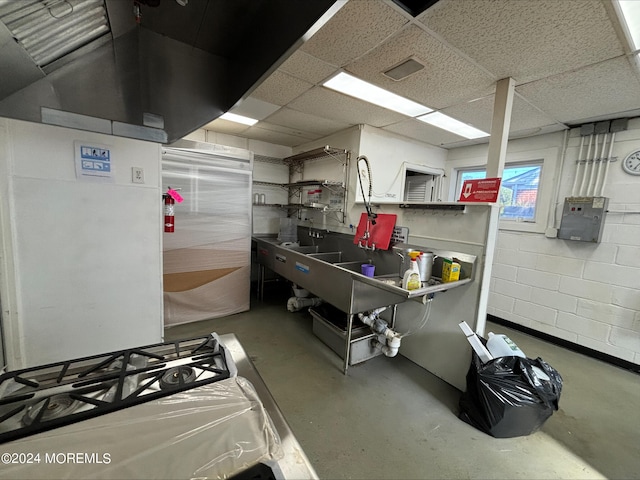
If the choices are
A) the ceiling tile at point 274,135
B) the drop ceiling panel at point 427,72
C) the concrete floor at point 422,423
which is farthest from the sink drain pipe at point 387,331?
the ceiling tile at point 274,135

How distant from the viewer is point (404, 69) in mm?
1674

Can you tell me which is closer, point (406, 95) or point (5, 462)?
point (5, 462)

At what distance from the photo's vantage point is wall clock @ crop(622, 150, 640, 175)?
2.19m

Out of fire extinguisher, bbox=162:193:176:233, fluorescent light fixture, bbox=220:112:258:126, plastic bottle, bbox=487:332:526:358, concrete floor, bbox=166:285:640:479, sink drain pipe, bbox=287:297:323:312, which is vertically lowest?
concrete floor, bbox=166:285:640:479

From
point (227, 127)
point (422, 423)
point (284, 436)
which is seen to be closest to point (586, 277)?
point (422, 423)

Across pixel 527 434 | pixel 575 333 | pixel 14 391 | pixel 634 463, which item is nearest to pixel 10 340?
pixel 14 391

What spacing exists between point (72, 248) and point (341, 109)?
7.36 ft

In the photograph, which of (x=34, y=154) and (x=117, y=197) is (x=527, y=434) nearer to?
(x=117, y=197)

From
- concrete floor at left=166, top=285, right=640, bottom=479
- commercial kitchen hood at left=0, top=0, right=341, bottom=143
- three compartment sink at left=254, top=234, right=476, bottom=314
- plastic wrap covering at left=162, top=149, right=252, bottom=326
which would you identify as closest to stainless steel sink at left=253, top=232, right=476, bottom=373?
three compartment sink at left=254, top=234, right=476, bottom=314

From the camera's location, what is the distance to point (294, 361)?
2.12 m

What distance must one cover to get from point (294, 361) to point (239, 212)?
1607mm

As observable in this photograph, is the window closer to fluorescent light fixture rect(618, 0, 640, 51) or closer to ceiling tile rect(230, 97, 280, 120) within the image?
fluorescent light fixture rect(618, 0, 640, 51)

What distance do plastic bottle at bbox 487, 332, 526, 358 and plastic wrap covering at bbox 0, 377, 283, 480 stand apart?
1716 mm

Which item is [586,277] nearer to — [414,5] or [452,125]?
[452,125]
